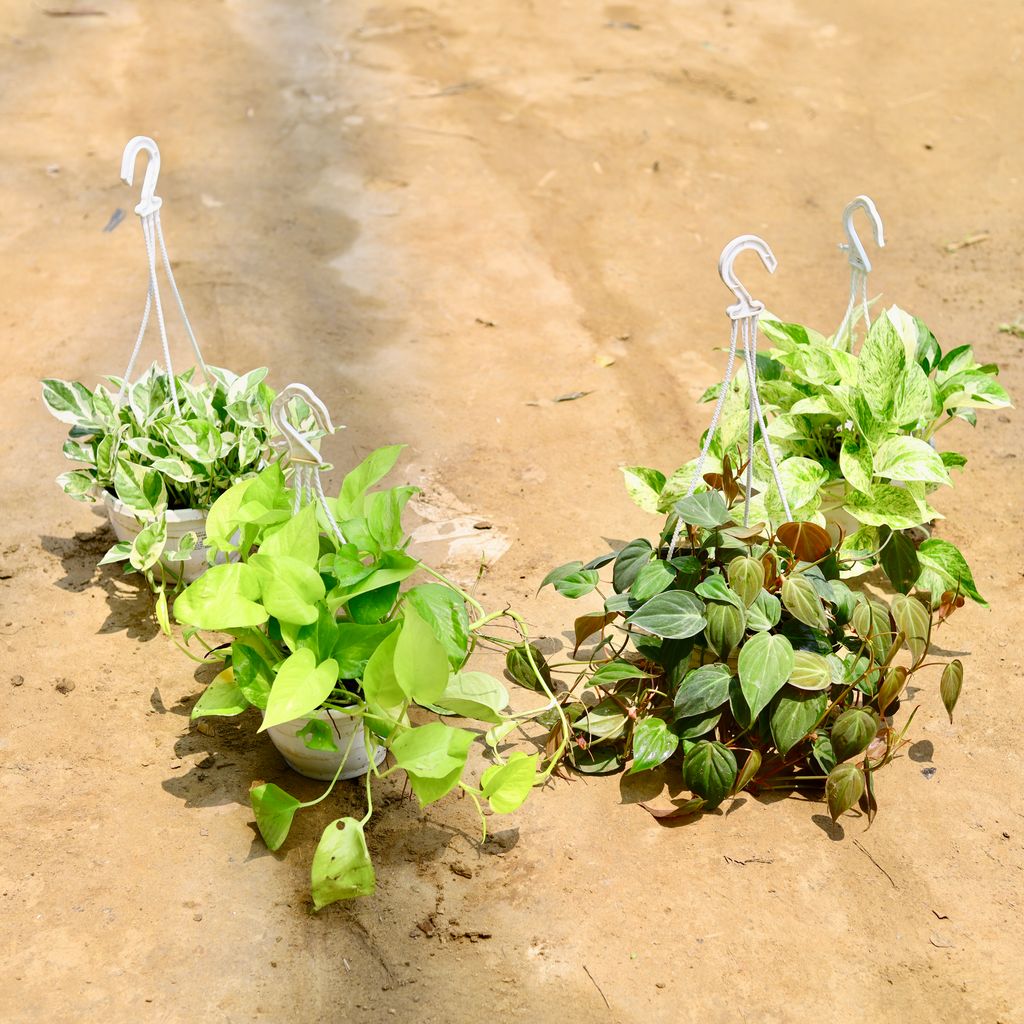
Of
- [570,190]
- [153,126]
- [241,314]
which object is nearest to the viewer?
[241,314]

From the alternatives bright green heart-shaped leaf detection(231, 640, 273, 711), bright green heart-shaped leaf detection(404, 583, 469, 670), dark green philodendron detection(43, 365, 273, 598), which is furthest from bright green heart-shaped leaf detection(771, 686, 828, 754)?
dark green philodendron detection(43, 365, 273, 598)

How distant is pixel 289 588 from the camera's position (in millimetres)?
1848

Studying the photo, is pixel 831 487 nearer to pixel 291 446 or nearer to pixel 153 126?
pixel 291 446

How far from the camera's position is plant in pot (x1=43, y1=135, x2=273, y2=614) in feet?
7.70

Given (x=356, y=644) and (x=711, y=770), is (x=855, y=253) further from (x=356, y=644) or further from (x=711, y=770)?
A: (x=356, y=644)

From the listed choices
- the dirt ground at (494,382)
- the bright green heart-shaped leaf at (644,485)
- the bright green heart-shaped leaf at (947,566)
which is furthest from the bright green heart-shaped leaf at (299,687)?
the bright green heart-shaped leaf at (947,566)

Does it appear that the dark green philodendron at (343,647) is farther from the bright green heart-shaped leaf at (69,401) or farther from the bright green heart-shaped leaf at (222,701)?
the bright green heart-shaped leaf at (69,401)

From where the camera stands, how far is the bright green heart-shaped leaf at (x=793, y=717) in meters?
2.02

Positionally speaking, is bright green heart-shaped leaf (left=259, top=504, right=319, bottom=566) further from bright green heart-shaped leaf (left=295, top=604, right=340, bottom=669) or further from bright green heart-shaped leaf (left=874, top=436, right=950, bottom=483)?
bright green heart-shaped leaf (left=874, top=436, right=950, bottom=483)

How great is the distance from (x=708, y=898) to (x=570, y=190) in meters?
3.09

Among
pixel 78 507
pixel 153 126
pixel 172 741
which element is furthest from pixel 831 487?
pixel 153 126

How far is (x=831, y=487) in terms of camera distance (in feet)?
8.17

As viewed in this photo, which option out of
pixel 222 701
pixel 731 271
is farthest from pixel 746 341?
pixel 222 701

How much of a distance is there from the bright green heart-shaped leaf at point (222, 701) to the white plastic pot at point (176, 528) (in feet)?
1.59
